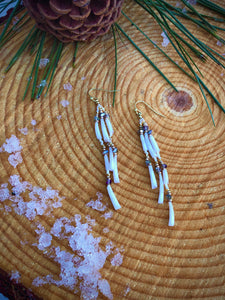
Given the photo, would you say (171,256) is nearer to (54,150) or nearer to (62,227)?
(62,227)

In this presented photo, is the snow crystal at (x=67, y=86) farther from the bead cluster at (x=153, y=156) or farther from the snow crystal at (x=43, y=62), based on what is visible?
the bead cluster at (x=153, y=156)

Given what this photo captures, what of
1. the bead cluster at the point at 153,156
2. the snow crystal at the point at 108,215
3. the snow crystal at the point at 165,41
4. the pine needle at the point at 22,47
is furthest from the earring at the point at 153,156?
the pine needle at the point at 22,47

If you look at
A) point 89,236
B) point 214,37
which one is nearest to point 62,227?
point 89,236

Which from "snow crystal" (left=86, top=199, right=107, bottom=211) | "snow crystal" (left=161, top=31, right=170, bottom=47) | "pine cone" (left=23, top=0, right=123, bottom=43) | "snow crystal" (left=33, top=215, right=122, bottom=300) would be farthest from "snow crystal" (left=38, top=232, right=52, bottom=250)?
"snow crystal" (left=161, top=31, right=170, bottom=47)

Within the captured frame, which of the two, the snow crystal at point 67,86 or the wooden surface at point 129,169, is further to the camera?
the snow crystal at point 67,86

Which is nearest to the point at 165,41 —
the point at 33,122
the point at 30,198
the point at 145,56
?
the point at 145,56

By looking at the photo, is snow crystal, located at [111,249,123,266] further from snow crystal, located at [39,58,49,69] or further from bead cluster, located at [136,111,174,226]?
snow crystal, located at [39,58,49,69]

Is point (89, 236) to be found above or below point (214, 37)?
below
